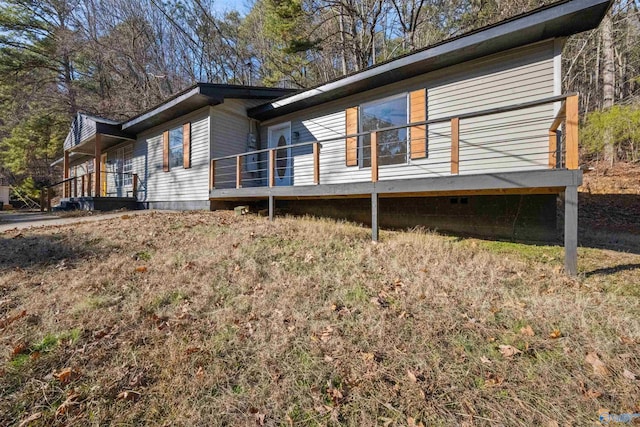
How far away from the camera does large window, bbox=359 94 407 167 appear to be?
716 centimetres

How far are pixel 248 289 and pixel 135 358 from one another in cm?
141

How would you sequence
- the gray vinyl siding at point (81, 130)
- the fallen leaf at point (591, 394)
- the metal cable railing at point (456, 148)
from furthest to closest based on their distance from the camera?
the gray vinyl siding at point (81, 130) < the metal cable railing at point (456, 148) < the fallen leaf at point (591, 394)

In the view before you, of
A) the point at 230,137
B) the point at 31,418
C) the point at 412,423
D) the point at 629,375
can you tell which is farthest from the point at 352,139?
the point at 31,418

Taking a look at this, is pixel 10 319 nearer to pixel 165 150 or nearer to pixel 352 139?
pixel 352 139

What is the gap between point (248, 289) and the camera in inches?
146

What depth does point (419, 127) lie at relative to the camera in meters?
6.64

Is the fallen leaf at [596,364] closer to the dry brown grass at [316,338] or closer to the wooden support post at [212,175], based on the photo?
the dry brown grass at [316,338]

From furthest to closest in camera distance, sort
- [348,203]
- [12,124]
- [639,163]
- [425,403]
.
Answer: [12,124], [639,163], [348,203], [425,403]

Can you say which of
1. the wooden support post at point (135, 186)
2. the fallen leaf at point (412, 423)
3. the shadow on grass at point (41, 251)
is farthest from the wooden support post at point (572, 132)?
the wooden support post at point (135, 186)

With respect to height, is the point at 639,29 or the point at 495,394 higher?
the point at 639,29

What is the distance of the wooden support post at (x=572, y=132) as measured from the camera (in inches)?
151

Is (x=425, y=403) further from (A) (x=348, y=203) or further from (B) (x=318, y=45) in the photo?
(B) (x=318, y=45)

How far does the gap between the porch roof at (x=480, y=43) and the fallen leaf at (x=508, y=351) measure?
17.8 ft

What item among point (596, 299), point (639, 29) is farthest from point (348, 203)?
point (639, 29)
